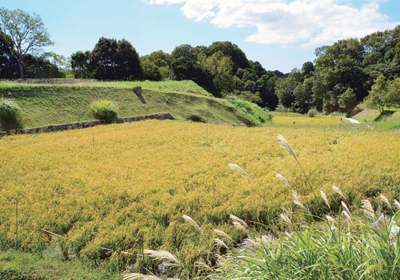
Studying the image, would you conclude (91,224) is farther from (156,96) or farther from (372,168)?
(156,96)

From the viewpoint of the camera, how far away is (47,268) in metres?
3.20

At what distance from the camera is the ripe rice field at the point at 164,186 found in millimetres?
3906

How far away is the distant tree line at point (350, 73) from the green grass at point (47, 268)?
44.3 metres

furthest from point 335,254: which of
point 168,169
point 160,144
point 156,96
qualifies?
point 156,96

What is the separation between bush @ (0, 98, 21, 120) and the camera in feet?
40.4

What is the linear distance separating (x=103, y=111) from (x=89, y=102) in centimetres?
242

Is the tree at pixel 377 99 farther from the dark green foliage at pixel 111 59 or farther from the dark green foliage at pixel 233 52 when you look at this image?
the dark green foliage at pixel 233 52

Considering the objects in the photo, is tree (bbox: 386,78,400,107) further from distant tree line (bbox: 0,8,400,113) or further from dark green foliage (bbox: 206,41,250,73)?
dark green foliage (bbox: 206,41,250,73)

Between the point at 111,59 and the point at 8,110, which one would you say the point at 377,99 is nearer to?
the point at 8,110

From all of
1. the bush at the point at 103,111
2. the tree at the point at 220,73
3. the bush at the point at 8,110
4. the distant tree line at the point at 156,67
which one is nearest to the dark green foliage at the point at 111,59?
the distant tree line at the point at 156,67

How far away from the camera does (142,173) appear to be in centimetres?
655

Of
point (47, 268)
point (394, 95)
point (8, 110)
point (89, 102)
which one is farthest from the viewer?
point (394, 95)

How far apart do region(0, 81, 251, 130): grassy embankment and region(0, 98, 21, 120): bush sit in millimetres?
390

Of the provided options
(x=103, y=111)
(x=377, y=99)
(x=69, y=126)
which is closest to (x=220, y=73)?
(x=377, y=99)
